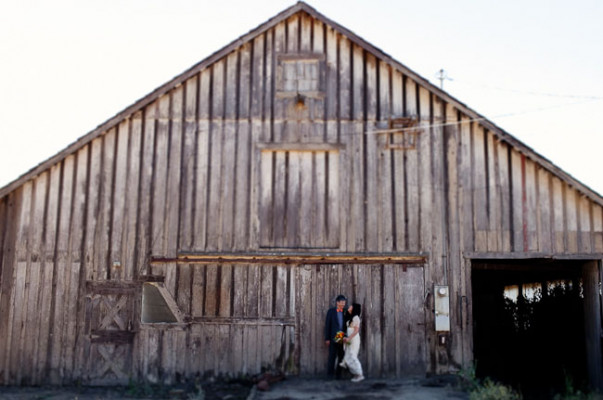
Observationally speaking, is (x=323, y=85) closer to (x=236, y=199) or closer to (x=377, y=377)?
(x=236, y=199)

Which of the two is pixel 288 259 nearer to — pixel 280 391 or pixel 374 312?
pixel 374 312

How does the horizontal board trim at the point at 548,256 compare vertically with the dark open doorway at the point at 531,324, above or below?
above

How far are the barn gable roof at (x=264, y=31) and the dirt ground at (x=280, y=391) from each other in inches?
173

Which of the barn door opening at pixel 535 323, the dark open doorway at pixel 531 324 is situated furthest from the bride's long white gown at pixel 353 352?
the barn door opening at pixel 535 323

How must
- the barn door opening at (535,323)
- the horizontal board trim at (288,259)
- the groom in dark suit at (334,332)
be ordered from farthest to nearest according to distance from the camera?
the barn door opening at (535,323) < the horizontal board trim at (288,259) < the groom in dark suit at (334,332)

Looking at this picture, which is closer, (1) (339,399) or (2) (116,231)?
(1) (339,399)

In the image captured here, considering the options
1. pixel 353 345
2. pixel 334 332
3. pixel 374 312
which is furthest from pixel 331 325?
pixel 374 312

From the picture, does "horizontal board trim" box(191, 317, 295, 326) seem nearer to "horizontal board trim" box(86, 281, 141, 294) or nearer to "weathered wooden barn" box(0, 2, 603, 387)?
"weathered wooden barn" box(0, 2, 603, 387)

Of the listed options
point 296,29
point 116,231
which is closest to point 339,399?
point 116,231

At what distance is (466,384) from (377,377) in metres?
1.90

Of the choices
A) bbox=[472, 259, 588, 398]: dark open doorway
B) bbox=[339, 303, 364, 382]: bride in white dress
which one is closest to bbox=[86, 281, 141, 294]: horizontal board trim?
bbox=[339, 303, 364, 382]: bride in white dress

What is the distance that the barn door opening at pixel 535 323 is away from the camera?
14297 mm

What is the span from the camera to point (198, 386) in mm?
12414

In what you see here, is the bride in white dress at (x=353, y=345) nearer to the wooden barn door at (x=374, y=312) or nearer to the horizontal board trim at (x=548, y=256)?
the wooden barn door at (x=374, y=312)
